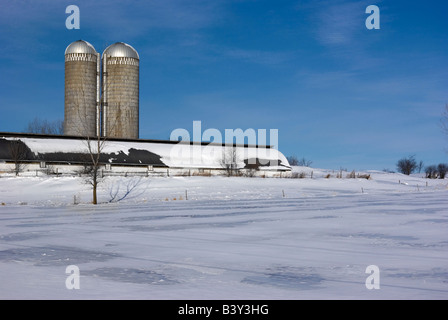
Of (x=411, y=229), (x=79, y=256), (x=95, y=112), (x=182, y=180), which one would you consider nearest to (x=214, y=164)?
(x=182, y=180)

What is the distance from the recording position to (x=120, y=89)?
6356 centimetres

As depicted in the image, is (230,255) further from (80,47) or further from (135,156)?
(80,47)

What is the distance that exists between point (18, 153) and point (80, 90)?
1466 cm

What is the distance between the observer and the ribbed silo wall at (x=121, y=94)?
63.6 m

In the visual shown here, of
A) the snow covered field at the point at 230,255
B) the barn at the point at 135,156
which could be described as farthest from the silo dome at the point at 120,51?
the snow covered field at the point at 230,255

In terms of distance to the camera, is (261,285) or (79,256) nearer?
(261,285)

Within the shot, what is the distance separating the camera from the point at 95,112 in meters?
64.6

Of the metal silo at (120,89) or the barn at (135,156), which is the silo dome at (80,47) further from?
the barn at (135,156)

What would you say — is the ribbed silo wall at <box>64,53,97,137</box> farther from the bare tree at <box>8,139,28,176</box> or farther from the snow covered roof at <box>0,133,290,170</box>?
the bare tree at <box>8,139,28,176</box>

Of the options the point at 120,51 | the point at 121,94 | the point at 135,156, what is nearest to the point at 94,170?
the point at 135,156

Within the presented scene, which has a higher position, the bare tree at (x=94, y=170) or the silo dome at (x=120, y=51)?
the silo dome at (x=120, y=51)

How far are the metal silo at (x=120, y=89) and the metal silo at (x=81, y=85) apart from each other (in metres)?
1.21

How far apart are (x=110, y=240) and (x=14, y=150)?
130 ft

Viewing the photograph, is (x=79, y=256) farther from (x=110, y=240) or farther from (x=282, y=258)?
(x=282, y=258)
